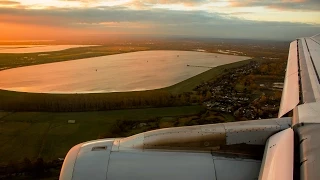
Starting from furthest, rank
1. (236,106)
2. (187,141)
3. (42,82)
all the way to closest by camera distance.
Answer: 1. (42,82)
2. (236,106)
3. (187,141)

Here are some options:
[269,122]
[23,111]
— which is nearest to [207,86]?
[23,111]

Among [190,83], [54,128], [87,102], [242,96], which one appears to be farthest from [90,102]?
[190,83]

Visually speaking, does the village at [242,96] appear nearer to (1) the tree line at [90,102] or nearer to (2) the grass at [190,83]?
(2) the grass at [190,83]

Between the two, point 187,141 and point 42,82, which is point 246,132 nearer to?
point 187,141

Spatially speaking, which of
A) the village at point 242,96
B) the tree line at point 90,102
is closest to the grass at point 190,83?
the village at point 242,96

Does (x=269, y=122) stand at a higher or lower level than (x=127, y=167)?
higher

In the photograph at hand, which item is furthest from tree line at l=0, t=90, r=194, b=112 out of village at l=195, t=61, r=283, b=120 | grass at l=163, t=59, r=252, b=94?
grass at l=163, t=59, r=252, b=94
